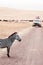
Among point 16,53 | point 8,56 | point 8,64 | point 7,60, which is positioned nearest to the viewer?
point 8,64

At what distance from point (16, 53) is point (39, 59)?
224 centimetres

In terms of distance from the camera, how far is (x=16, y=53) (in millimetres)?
16062

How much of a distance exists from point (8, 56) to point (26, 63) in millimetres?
2118

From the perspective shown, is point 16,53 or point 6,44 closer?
point 6,44

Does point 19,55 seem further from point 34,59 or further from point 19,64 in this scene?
point 19,64

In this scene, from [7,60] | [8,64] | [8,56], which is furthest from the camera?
[8,56]

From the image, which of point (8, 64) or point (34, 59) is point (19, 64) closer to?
point (8, 64)

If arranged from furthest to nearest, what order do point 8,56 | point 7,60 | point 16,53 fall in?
point 16,53
point 8,56
point 7,60

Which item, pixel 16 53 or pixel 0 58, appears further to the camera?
pixel 16 53

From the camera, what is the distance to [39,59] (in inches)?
556

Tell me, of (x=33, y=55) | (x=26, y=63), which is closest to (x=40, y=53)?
(x=33, y=55)

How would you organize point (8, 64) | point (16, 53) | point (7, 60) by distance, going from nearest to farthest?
1. point (8, 64)
2. point (7, 60)
3. point (16, 53)

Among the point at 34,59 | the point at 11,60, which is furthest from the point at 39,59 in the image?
the point at 11,60

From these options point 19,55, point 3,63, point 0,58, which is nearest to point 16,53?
point 19,55
